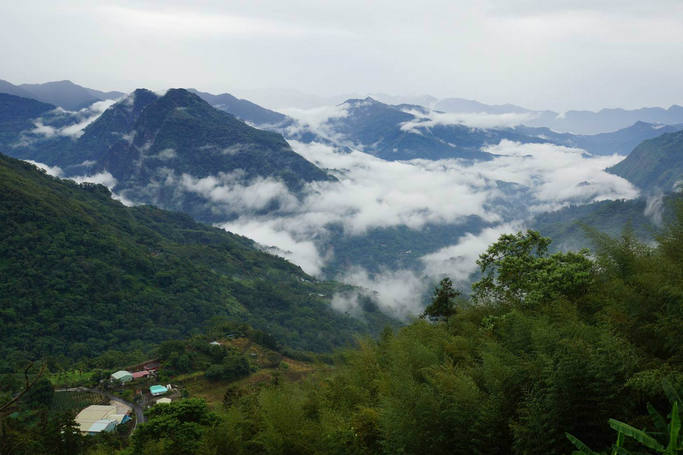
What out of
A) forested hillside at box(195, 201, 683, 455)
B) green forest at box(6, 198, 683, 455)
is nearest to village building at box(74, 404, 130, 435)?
green forest at box(6, 198, 683, 455)

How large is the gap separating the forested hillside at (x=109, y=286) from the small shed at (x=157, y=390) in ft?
73.1

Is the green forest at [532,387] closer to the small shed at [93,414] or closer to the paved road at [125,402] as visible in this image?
the small shed at [93,414]

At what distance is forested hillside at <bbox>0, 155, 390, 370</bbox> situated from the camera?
60719mm

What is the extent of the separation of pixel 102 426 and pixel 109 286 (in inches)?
1907

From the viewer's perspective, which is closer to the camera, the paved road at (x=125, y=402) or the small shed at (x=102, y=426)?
the small shed at (x=102, y=426)

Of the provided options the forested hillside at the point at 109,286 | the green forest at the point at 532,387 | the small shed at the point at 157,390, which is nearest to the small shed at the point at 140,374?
the small shed at the point at 157,390

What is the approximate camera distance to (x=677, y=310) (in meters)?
8.46

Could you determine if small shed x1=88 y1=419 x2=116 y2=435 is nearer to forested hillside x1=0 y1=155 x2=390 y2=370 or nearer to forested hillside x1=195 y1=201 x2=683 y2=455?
forested hillside x1=195 y1=201 x2=683 y2=455

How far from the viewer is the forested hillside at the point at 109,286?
2391 inches

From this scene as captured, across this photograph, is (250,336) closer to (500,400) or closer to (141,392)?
(141,392)

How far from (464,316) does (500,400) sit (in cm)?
1091

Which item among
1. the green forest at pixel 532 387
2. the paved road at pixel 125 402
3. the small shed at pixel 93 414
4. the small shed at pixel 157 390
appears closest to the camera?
the green forest at pixel 532 387

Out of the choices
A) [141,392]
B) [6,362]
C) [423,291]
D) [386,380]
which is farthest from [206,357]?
[423,291]

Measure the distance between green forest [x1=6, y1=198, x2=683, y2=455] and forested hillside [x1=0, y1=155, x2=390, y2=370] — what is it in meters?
50.2
